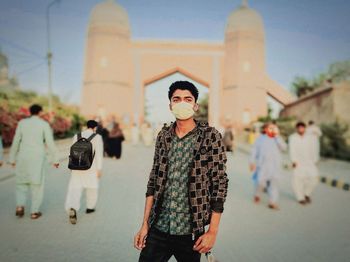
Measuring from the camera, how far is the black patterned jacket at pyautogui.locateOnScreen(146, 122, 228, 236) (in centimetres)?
223

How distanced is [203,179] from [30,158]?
154 inches

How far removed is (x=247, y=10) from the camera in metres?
38.7

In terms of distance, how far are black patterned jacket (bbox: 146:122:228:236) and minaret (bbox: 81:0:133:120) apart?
1410 inches

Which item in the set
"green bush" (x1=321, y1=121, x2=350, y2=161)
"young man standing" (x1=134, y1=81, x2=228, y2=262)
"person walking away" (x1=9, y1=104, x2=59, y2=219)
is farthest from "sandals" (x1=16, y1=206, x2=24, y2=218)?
"green bush" (x1=321, y1=121, x2=350, y2=161)

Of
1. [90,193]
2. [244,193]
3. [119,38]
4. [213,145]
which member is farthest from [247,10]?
[213,145]

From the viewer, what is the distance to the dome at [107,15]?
38.1 meters

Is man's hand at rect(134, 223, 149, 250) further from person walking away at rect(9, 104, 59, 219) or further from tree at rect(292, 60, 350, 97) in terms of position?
tree at rect(292, 60, 350, 97)

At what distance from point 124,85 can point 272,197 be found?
33.0 meters

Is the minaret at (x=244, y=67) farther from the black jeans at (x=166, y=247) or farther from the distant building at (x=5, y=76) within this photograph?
the black jeans at (x=166, y=247)

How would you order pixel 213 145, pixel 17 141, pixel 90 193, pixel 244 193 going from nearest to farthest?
pixel 213 145
pixel 17 141
pixel 90 193
pixel 244 193

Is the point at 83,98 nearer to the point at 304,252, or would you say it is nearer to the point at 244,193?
the point at 244,193

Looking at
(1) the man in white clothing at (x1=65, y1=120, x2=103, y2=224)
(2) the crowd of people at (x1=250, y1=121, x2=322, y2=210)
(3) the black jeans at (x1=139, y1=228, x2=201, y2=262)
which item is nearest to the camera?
(3) the black jeans at (x1=139, y1=228, x2=201, y2=262)

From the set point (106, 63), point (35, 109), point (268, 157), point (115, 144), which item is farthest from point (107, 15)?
point (35, 109)

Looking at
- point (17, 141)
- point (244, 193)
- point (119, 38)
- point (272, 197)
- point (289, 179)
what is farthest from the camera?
point (119, 38)
